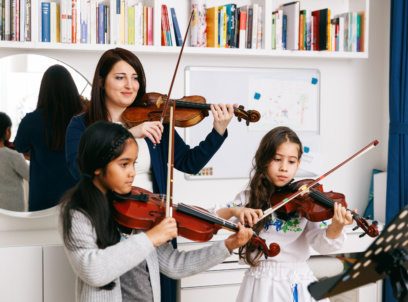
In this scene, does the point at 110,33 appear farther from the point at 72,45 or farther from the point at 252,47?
the point at 252,47

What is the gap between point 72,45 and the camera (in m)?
2.61

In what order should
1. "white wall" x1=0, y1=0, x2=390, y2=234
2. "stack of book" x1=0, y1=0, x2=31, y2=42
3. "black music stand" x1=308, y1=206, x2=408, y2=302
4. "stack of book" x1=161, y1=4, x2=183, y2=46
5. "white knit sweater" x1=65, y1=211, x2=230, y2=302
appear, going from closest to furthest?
"black music stand" x1=308, y1=206, x2=408, y2=302, "white knit sweater" x1=65, y1=211, x2=230, y2=302, "stack of book" x1=0, y1=0, x2=31, y2=42, "stack of book" x1=161, y1=4, x2=183, y2=46, "white wall" x1=0, y1=0, x2=390, y2=234

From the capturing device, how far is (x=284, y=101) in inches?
124

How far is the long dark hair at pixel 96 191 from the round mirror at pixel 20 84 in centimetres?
118

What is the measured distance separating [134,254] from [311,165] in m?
1.89

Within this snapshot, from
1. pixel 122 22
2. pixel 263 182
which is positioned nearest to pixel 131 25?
pixel 122 22

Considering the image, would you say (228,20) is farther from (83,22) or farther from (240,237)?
(240,237)

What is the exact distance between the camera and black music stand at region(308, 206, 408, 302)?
1.21 m

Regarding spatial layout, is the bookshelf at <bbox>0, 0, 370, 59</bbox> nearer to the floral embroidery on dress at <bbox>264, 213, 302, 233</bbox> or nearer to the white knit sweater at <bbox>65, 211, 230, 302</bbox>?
the floral embroidery on dress at <bbox>264, 213, 302, 233</bbox>

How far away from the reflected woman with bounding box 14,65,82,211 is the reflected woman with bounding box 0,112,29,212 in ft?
0.13

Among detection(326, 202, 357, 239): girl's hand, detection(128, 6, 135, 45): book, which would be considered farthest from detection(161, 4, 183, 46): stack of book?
detection(326, 202, 357, 239): girl's hand

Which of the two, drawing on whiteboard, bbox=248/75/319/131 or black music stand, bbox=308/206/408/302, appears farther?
drawing on whiteboard, bbox=248/75/319/131

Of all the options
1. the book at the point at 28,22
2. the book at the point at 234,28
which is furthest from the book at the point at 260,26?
the book at the point at 28,22

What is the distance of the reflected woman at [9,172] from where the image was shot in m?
2.69
